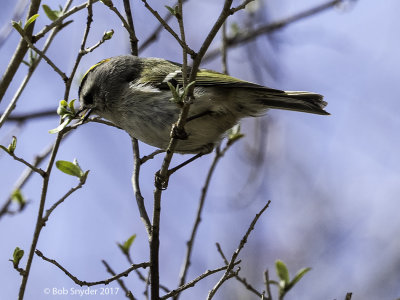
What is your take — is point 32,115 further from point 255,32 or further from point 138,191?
point 255,32

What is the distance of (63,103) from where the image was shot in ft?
8.39

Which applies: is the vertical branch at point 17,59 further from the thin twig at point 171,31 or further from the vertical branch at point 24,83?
the thin twig at point 171,31

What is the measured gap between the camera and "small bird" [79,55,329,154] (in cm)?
320

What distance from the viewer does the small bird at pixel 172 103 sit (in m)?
3.20

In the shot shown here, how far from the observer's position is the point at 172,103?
10.4 ft

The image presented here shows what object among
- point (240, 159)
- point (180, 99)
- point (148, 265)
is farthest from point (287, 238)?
point (180, 99)

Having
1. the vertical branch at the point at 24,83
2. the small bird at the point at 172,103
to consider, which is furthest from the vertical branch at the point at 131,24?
the vertical branch at the point at 24,83

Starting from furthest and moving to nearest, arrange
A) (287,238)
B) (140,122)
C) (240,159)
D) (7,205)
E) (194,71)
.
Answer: (287,238) → (240,159) → (140,122) → (7,205) → (194,71)

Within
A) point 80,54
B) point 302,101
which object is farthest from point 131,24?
point 302,101

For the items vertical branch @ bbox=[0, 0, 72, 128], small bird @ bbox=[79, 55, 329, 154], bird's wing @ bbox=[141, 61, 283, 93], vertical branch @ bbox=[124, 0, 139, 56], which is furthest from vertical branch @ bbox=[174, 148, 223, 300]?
vertical branch @ bbox=[0, 0, 72, 128]

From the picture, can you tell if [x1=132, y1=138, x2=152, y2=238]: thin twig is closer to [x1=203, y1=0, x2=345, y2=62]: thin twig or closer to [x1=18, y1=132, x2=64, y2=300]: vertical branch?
[x1=18, y1=132, x2=64, y2=300]: vertical branch

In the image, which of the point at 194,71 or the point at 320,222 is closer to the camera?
the point at 194,71

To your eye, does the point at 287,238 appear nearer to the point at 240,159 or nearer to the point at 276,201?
the point at 276,201

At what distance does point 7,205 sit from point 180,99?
132 cm
